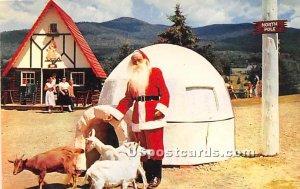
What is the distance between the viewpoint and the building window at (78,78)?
3.57 m

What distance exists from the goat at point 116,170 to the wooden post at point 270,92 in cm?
116

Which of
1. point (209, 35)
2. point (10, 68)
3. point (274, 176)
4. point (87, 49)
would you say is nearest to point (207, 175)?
point (274, 176)

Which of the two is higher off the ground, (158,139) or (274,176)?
(158,139)

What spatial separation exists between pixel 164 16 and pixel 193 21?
0.20 meters

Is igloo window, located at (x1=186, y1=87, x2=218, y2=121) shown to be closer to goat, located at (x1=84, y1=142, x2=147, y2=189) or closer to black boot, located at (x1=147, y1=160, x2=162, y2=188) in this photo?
black boot, located at (x1=147, y1=160, x2=162, y2=188)

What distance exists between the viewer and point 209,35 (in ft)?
11.4

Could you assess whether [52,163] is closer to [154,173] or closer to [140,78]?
[154,173]

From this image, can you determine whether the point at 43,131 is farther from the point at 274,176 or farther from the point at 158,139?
the point at 274,176

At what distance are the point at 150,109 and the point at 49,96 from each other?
0.98 m

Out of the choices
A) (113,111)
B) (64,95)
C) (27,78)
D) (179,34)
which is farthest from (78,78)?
(179,34)

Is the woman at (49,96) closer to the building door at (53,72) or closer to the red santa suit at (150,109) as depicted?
the building door at (53,72)

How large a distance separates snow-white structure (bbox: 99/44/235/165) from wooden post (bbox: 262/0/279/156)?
0.95 ft

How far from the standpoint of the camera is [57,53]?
3678mm

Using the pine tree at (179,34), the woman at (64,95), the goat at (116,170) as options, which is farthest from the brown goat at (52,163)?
the pine tree at (179,34)
